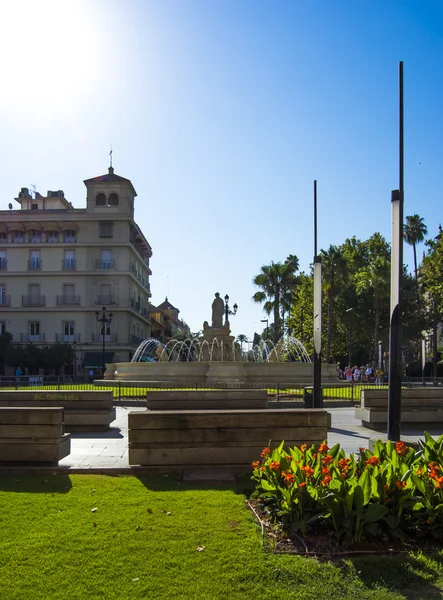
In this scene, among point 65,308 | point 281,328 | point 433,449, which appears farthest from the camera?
point 281,328

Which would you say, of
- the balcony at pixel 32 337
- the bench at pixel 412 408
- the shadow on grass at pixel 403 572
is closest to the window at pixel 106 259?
the balcony at pixel 32 337

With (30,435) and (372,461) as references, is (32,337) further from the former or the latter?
(372,461)

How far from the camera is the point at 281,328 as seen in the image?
83.8m

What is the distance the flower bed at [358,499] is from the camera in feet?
16.8

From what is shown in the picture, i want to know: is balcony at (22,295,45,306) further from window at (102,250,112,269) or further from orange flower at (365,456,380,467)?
orange flower at (365,456,380,467)

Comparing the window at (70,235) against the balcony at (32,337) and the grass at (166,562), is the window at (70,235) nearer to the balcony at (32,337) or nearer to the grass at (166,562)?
the balcony at (32,337)

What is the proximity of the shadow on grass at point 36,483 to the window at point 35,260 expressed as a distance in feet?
185

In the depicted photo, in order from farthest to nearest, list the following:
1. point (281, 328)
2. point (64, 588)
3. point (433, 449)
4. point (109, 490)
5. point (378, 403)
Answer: point (281, 328), point (378, 403), point (109, 490), point (433, 449), point (64, 588)

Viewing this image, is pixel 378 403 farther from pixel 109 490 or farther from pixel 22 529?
pixel 22 529

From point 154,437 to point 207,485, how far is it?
1.00 metres

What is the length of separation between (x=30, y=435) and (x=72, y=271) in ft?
179

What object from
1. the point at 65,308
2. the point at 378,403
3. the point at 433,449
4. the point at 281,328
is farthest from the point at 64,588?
the point at 281,328

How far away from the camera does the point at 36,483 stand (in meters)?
7.29

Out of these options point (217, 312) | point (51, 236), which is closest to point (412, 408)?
point (217, 312)
